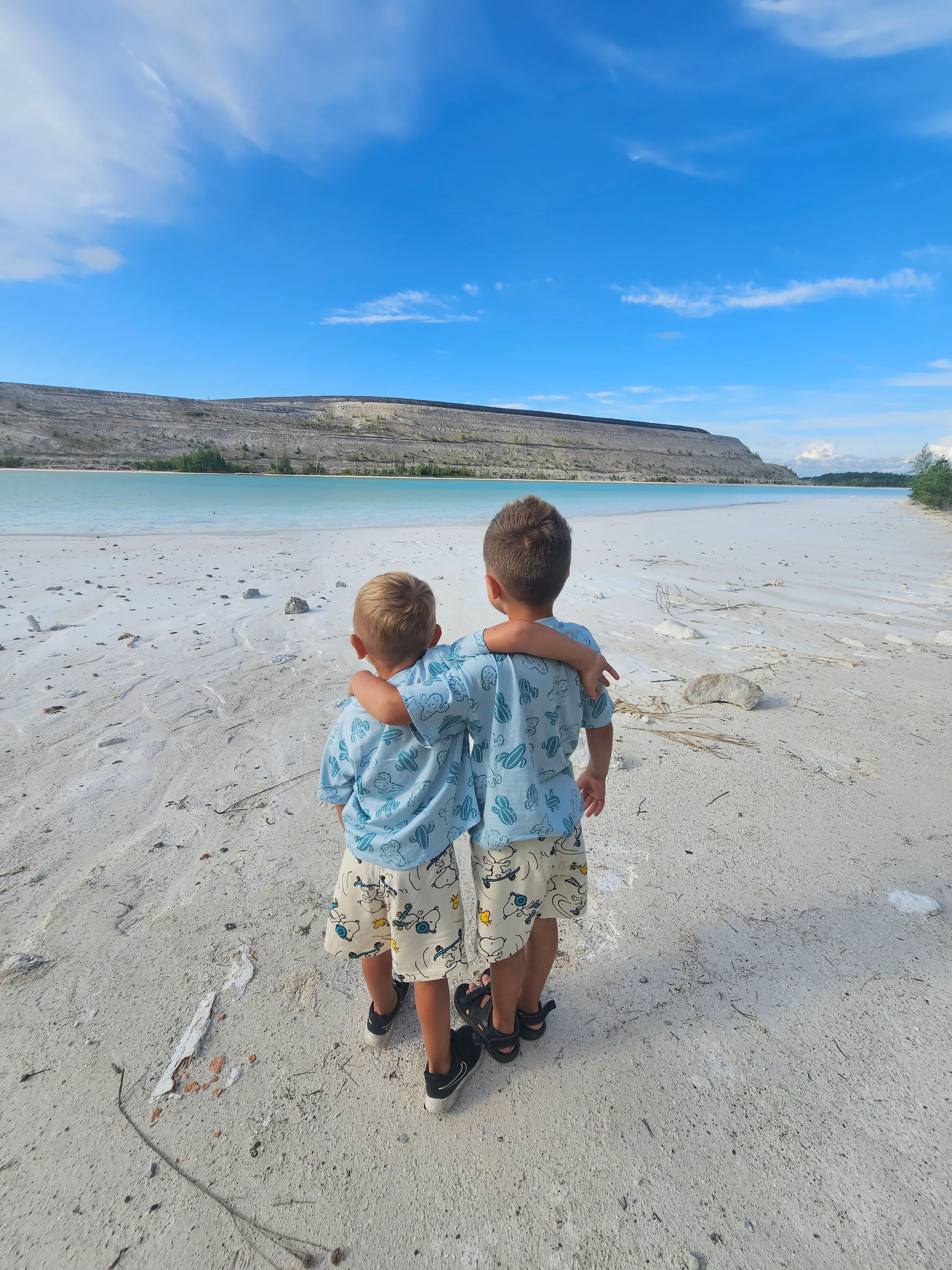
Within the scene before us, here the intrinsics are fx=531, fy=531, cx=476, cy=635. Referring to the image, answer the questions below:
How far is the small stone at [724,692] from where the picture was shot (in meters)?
3.50

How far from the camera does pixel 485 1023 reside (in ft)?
5.17

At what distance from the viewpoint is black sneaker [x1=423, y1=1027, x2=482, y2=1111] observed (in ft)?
4.53

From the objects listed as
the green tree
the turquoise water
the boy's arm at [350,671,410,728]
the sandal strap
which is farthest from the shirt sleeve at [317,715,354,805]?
the green tree

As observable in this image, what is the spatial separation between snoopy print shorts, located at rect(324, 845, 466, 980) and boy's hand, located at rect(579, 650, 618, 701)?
1.78 feet

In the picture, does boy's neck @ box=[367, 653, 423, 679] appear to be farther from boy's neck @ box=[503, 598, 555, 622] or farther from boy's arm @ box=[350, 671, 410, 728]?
boy's neck @ box=[503, 598, 555, 622]

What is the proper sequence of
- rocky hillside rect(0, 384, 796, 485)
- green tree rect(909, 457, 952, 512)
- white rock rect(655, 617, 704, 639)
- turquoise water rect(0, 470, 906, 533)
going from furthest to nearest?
rocky hillside rect(0, 384, 796, 485) → green tree rect(909, 457, 952, 512) → turquoise water rect(0, 470, 906, 533) → white rock rect(655, 617, 704, 639)

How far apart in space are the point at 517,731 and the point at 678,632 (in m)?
4.07

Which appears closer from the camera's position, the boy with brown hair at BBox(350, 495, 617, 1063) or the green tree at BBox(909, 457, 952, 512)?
the boy with brown hair at BBox(350, 495, 617, 1063)

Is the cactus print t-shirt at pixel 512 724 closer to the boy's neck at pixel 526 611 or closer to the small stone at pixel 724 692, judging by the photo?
the boy's neck at pixel 526 611

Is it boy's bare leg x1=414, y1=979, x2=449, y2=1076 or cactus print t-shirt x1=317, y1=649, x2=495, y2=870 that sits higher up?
cactus print t-shirt x1=317, y1=649, x2=495, y2=870

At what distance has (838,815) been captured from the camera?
2.49 metres

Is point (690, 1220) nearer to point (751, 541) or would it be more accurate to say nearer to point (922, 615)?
point (922, 615)

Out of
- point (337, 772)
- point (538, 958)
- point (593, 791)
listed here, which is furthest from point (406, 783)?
point (538, 958)

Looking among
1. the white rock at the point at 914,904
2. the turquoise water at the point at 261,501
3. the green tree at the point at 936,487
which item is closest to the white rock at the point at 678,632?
the white rock at the point at 914,904
